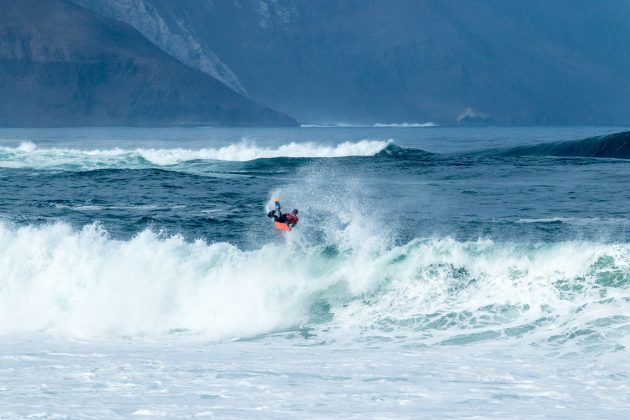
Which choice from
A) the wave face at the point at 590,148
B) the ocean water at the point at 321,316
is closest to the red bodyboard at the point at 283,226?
the ocean water at the point at 321,316

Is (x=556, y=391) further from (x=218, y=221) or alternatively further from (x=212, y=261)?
(x=218, y=221)

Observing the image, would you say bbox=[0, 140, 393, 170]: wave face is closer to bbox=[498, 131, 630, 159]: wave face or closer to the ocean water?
bbox=[498, 131, 630, 159]: wave face

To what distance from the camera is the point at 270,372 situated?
1551 centimetres

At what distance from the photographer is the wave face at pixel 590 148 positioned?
220ft

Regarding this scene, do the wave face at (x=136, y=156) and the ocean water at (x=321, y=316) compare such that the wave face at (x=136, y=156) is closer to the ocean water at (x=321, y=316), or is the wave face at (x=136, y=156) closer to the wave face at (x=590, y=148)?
the wave face at (x=590, y=148)

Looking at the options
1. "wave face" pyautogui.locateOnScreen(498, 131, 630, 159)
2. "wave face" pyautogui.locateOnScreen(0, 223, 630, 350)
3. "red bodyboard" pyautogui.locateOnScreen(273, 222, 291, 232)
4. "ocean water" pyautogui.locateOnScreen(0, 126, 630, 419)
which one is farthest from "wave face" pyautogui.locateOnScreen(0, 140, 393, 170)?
"red bodyboard" pyautogui.locateOnScreen(273, 222, 291, 232)

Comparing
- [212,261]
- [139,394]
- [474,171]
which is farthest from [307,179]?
[139,394]

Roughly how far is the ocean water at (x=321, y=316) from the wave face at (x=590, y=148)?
111 ft

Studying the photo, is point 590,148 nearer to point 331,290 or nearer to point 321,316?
point 331,290

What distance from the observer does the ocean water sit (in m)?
14.0

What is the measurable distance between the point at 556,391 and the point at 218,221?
19668mm

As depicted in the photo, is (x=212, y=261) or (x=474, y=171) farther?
(x=474, y=171)

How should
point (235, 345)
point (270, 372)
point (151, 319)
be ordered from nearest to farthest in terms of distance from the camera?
point (270, 372)
point (235, 345)
point (151, 319)

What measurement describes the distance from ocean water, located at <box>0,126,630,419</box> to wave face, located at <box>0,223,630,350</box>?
47 mm
